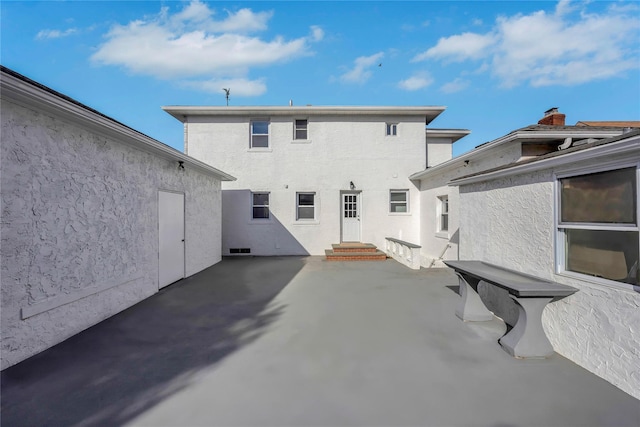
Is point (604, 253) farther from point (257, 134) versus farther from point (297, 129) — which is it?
point (257, 134)

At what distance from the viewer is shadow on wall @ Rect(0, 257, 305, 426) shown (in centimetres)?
247

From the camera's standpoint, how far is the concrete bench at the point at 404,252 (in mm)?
8711

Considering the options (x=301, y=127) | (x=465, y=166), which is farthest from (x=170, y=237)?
(x=465, y=166)

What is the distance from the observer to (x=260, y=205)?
37.4ft

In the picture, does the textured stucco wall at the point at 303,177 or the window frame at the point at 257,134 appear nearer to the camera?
the textured stucco wall at the point at 303,177

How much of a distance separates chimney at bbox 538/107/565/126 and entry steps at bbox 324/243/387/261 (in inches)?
252

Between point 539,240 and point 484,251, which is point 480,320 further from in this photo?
point 539,240

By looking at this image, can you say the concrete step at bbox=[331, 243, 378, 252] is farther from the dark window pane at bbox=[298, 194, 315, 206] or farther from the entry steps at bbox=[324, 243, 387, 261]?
the dark window pane at bbox=[298, 194, 315, 206]

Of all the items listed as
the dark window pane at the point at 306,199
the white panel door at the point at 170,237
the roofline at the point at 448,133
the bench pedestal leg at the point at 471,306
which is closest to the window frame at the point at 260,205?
the dark window pane at the point at 306,199

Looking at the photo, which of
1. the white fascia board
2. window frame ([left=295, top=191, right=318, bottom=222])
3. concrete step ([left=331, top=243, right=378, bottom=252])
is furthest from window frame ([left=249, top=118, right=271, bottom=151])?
the white fascia board

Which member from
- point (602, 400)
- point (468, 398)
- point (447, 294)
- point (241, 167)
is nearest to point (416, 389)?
point (468, 398)

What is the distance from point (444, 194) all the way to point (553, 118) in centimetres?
349

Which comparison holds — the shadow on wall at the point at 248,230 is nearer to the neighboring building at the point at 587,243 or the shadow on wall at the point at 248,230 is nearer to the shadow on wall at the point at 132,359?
the shadow on wall at the point at 132,359

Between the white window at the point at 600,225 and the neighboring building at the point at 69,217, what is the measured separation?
21.4 ft
